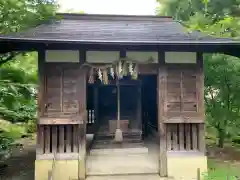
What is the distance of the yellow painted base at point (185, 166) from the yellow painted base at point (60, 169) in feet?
7.69

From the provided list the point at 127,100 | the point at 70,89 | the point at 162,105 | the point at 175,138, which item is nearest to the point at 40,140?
the point at 70,89

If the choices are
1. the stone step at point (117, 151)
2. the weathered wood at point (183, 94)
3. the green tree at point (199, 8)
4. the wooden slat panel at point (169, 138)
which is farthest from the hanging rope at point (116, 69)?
the green tree at point (199, 8)

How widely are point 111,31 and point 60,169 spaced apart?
13.5 ft

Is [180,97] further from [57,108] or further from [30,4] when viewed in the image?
[30,4]

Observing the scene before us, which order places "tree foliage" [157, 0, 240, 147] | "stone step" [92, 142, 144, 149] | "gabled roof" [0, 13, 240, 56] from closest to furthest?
"gabled roof" [0, 13, 240, 56]
"stone step" [92, 142, 144, 149]
"tree foliage" [157, 0, 240, 147]

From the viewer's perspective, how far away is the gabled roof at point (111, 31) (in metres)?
6.59

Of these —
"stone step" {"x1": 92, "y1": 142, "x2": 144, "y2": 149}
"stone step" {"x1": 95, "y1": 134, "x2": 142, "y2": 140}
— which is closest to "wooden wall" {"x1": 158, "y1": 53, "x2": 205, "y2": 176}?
"stone step" {"x1": 92, "y1": 142, "x2": 144, "y2": 149}

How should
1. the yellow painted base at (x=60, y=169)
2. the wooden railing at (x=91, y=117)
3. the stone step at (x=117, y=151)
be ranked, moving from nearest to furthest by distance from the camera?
the yellow painted base at (x=60, y=169) → the stone step at (x=117, y=151) → the wooden railing at (x=91, y=117)

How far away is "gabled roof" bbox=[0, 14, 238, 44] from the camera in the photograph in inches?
→ 259

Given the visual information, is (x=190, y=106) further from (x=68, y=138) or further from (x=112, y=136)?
(x=112, y=136)

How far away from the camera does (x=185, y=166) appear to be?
7.11 meters

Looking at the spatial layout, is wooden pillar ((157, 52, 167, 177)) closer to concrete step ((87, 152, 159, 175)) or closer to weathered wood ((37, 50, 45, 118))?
concrete step ((87, 152, 159, 175))

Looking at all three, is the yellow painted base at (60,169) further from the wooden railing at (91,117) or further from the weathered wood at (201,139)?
the wooden railing at (91,117)

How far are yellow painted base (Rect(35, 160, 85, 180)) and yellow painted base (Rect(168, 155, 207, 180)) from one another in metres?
2.34
